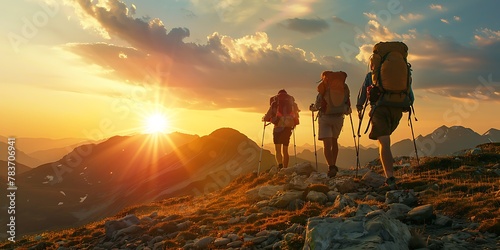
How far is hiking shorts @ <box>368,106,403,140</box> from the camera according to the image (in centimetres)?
1102

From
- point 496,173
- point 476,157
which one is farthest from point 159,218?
point 476,157

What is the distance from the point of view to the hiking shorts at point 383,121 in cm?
1102

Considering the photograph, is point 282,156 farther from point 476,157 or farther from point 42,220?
point 42,220

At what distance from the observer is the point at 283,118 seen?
18.7 meters

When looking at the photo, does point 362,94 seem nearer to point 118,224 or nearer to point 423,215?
point 423,215

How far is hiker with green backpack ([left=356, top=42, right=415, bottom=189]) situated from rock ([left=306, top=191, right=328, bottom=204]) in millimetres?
2153

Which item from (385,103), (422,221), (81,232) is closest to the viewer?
(422,221)

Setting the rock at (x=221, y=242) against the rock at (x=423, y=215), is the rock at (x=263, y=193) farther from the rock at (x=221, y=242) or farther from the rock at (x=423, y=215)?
the rock at (x=423, y=215)

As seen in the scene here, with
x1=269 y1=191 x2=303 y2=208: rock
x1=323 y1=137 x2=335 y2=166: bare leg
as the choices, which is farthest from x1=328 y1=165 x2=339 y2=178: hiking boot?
x1=269 y1=191 x2=303 y2=208: rock

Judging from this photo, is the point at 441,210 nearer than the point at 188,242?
Yes

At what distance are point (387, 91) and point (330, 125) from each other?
4.10 metres

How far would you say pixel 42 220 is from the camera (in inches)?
7657

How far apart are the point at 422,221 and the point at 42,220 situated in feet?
739

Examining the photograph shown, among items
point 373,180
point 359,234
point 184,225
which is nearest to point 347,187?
point 373,180
